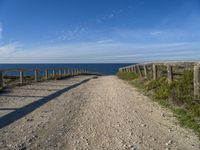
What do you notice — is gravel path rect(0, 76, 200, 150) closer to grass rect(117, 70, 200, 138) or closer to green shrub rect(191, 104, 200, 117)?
grass rect(117, 70, 200, 138)

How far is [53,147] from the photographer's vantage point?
5.38 meters

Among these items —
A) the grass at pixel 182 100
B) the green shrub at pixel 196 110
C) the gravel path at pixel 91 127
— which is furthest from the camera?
the green shrub at pixel 196 110

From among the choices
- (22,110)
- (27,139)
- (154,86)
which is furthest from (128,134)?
(154,86)

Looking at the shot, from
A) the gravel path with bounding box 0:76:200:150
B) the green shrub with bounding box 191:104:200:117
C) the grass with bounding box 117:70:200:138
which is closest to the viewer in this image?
the gravel path with bounding box 0:76:200:150

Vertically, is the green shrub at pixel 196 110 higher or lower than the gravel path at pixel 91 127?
higher

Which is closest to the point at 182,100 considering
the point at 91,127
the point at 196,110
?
the point at 196,110

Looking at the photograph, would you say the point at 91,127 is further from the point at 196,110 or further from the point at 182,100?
the point at 182,100

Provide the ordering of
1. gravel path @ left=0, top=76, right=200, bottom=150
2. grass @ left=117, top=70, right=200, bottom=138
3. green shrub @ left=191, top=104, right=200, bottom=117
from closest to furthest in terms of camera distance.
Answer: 1. gravel path @ left=0, top=76, right=200, bottom=150
2. grass @ left=117, top=70, right=200, bottom=138
3. green shrub @ left=191, top=104, right=200, bottom=117

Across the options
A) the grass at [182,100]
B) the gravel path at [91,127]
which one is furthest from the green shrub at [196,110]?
the gravel path at [91,127]

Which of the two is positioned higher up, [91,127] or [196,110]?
[196,110]

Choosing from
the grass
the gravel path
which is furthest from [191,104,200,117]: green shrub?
the gravel path

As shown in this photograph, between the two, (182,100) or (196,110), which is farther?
(182,100)

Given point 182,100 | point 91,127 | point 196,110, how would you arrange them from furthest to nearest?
1. point 182,100
2. point 196,110
3. point 91,127

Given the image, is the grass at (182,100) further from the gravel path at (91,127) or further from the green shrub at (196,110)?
the gravel path at (91,127)
